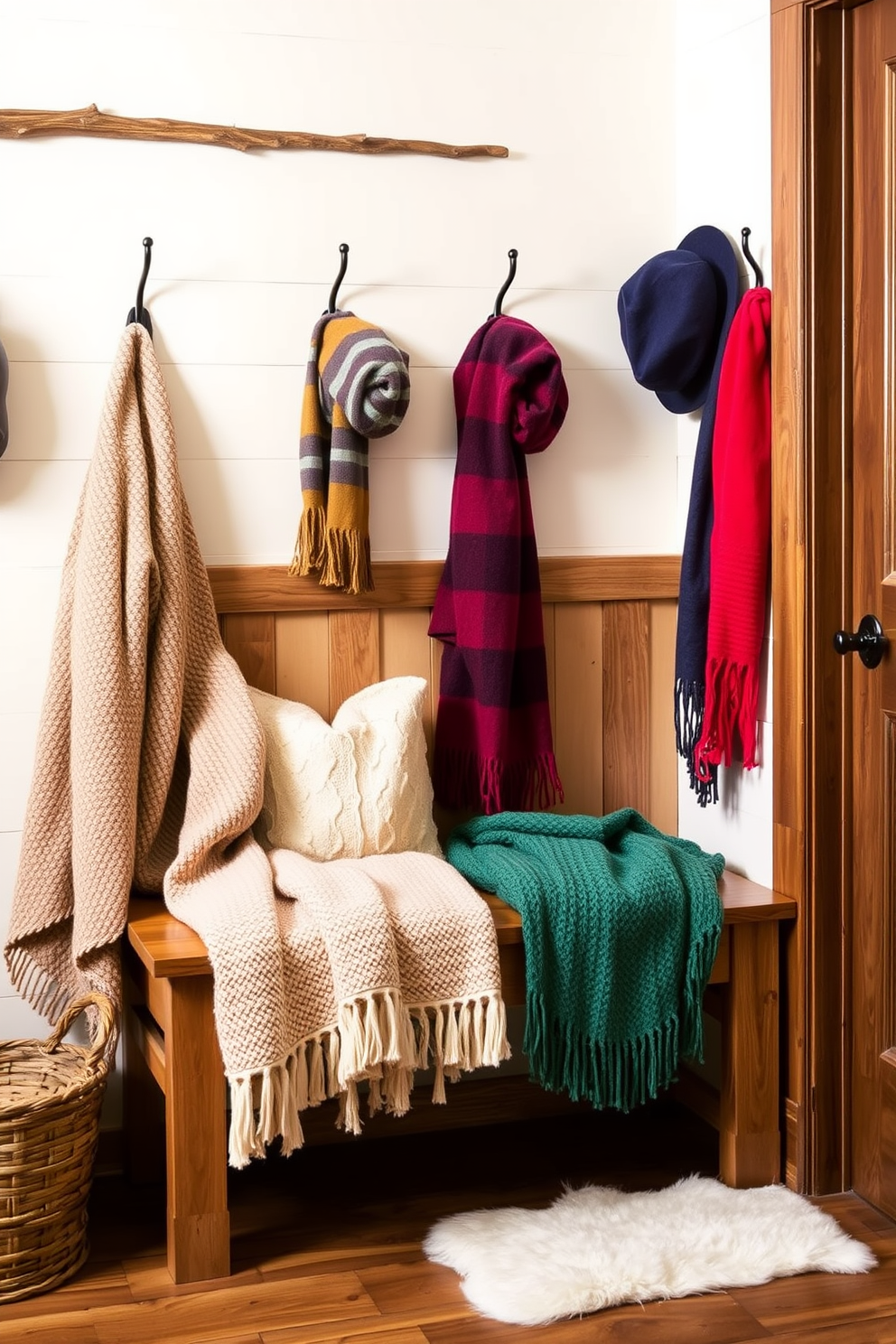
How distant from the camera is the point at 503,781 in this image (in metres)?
2.42

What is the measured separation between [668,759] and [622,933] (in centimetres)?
60

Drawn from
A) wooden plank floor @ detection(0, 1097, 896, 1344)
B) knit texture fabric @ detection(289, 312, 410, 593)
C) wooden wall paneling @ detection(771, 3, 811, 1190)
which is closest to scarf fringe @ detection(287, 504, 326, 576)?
knit texture fabric @ detection(289, 312, 410, 593)

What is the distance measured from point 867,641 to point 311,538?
2.94ft

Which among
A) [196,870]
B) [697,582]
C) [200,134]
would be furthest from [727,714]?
[200,134]

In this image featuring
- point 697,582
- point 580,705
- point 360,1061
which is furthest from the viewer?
point 580,705

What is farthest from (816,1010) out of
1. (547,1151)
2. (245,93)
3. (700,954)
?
(245,93)

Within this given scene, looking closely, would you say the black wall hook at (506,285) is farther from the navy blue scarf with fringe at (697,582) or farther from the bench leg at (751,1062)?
the bench leg at (751,1062)

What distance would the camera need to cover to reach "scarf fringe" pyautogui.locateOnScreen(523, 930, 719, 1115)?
6.79ft

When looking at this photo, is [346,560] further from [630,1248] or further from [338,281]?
[630,1248]

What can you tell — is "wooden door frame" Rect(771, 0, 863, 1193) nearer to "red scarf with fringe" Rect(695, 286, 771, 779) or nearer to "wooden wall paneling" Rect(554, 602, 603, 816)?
"red scarf with fringe" Rect(695, 286, 771, 779)

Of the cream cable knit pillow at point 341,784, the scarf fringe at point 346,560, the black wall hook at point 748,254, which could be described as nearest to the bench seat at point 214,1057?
the cream cable knit pillow at point 341,784

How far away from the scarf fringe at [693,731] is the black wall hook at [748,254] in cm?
66

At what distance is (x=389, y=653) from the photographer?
243 centimetres

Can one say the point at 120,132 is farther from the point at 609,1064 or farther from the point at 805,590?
the point at 609,1064
